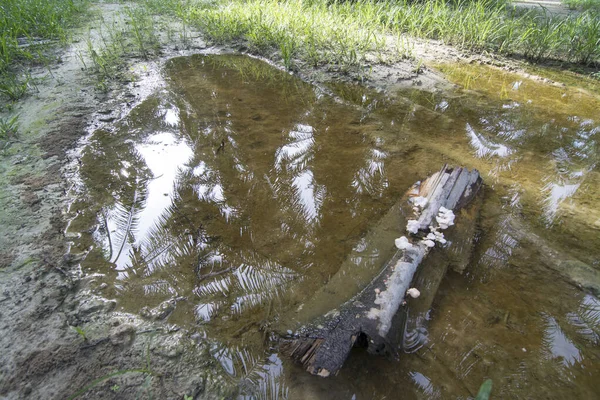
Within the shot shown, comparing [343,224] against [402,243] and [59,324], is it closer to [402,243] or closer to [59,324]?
[402,243]

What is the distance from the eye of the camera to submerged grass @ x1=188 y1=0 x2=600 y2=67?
15.9 ft

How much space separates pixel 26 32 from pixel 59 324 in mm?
5636

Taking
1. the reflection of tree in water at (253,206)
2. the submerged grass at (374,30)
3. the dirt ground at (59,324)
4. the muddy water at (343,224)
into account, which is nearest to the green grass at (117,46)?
the submerged grass at (374,30)

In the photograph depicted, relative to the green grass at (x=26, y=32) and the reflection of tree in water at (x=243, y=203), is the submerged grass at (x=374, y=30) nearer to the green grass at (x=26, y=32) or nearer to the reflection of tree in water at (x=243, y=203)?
the reflection of tree in water at (x=243, y=203)

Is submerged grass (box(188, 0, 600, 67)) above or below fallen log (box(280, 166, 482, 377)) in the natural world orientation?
above

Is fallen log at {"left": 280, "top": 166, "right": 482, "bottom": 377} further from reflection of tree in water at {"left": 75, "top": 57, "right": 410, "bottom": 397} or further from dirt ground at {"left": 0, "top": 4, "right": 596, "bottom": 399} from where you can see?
dirt ground at {"left": 0, "top": 4, "right": 596, "bottom": 399}

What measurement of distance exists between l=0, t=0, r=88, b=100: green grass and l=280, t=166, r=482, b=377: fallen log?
428 centimetres

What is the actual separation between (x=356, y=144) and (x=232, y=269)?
71.4 inches

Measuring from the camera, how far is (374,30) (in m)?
5.59

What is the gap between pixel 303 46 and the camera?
521 cm

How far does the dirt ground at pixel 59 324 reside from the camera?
1.45 meters

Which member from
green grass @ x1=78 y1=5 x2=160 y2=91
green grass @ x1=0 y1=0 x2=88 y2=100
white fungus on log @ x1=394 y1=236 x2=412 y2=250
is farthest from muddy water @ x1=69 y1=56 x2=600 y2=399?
green grass @ x1=0 y1=0 x2=88 y2=100

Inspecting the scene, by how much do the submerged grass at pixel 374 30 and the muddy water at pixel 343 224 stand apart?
1236 mm

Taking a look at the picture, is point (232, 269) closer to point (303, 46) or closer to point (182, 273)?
point (182, 273)
